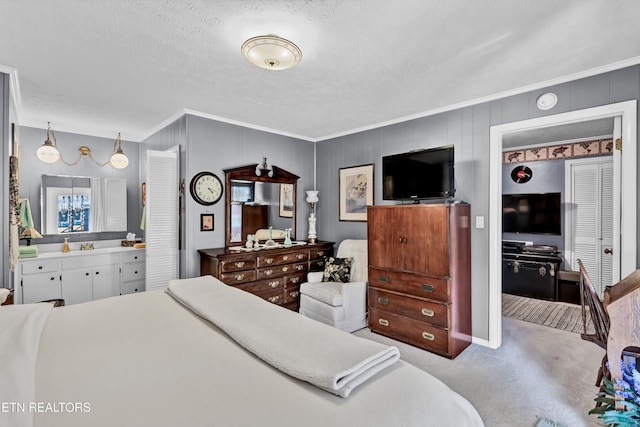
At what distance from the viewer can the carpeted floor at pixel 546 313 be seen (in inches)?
144

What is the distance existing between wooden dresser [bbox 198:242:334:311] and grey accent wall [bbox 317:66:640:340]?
27.0 inches

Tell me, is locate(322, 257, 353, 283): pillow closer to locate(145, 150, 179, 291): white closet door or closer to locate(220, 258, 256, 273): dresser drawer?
locate(220, 258, 256, 273): dresser drawer

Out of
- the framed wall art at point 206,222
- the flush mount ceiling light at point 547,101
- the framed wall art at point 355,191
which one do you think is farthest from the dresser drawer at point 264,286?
the flush mount ceiling light at point 547,101

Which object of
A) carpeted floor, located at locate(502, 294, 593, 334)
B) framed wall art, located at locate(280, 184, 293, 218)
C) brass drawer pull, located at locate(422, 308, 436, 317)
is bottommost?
carpeted floor, located at locate(502, 294, 593, 334)

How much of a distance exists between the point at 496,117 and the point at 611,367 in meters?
2.25

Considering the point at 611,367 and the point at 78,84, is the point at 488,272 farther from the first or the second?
the point at 78,84

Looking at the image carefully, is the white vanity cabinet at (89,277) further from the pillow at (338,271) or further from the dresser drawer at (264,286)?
the pillow at (338,271)

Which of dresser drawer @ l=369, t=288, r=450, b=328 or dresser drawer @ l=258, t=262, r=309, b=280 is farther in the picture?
dresser drawer @ l=258, t=262, r=309, b=280

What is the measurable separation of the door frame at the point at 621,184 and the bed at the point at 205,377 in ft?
7.45

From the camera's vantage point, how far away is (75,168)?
4141mm

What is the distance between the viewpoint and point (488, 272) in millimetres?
3088

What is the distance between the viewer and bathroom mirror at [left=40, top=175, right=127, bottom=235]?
3.92 m

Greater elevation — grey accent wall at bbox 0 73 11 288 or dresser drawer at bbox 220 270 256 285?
grey accent wall at bbox 0 73 11 288

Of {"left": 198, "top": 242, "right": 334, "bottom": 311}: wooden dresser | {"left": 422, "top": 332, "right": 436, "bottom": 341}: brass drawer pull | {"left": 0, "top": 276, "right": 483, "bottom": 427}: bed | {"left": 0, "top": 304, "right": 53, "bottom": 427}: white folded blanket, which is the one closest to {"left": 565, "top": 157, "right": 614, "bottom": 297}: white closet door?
{"left": 422, "top": 332, "right": 436, "bottom": 341}: brass drawer pull
